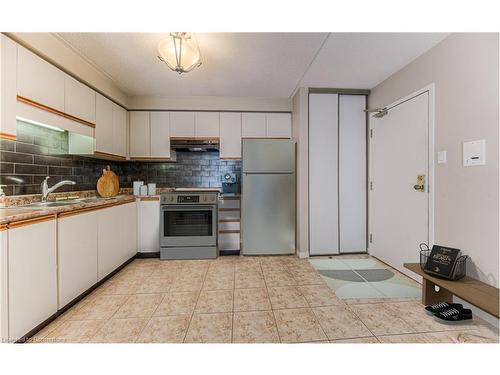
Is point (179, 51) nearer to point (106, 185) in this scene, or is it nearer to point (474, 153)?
point (106, 185)

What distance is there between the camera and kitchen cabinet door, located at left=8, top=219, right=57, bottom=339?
1275mm

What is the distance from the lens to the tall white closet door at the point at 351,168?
119 inches

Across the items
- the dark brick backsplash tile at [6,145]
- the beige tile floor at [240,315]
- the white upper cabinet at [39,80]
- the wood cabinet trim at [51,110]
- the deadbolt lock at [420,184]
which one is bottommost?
the beige tile floor at [240,315]

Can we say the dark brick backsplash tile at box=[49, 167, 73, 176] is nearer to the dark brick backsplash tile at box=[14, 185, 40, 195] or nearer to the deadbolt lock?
the dark brick backsplash tile at box=[14, 185, 40, 195]

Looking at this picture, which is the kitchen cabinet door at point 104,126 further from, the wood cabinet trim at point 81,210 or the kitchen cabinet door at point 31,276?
the kitchen cabinet door at point 31,276

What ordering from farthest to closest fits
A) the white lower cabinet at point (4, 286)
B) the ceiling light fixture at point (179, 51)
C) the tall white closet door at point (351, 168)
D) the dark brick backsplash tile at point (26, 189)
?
the tall white closet door at point (351, 168), the dark brick backsplash tile at point (26, 189), the ceiling light fixture at point (179, 51), the white lower cabinet at point (4, 286)


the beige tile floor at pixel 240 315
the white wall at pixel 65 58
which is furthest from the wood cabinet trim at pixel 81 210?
the white wall at pixel 65 58

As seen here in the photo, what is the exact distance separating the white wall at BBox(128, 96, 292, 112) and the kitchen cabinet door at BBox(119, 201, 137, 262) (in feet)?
4.96

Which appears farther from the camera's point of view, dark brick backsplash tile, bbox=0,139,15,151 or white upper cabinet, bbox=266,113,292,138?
white upper cabinet, bbox=266,113,292,138

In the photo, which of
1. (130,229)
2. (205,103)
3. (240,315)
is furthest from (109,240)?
(205,103)

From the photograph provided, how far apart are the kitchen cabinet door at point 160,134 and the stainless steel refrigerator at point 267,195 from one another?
1.23m

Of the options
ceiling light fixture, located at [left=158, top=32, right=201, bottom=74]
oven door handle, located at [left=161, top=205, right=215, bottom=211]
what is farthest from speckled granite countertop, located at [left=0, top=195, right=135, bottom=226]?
ceiling light fixture, located at [left=158, top=32, right=201, bottom=74]

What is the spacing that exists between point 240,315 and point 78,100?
8.38ft
